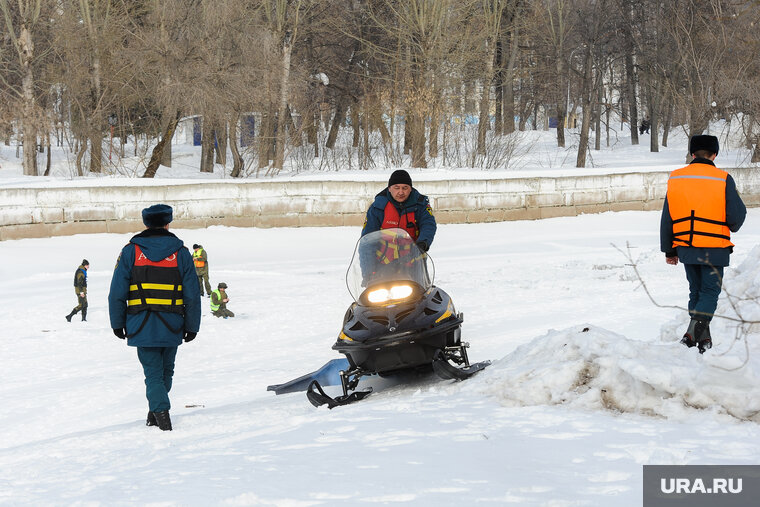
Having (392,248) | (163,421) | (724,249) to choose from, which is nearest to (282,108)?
(392,248)

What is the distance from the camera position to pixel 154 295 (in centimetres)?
665

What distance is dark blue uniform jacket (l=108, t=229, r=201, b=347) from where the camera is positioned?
6.62 meters

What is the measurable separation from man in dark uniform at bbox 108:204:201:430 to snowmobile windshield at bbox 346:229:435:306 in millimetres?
1411

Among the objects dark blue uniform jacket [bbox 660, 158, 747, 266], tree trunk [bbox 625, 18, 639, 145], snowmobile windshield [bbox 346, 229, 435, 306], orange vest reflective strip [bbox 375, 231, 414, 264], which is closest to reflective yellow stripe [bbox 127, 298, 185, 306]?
snowmobile windshield [bbox 346, 229, 435, 306]

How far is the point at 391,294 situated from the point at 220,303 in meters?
5.90

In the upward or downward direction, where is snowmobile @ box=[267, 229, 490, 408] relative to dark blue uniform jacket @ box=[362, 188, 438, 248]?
downward

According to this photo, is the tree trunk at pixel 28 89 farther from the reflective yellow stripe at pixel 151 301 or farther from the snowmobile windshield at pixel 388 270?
the reflective yellow stripe at pixel 151 301

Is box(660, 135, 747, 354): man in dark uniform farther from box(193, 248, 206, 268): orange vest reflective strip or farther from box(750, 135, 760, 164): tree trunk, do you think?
box(750, 135, 760, 164): tree trunk

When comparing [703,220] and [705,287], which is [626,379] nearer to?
[705,287]

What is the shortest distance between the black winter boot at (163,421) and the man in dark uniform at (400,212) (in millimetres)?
2344

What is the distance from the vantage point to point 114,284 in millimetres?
6625

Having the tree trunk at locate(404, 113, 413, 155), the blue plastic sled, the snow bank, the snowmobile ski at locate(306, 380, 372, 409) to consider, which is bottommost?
the blue plastic sled

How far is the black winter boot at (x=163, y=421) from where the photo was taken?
6754 millimetres

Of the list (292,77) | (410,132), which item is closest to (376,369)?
(410,132)
